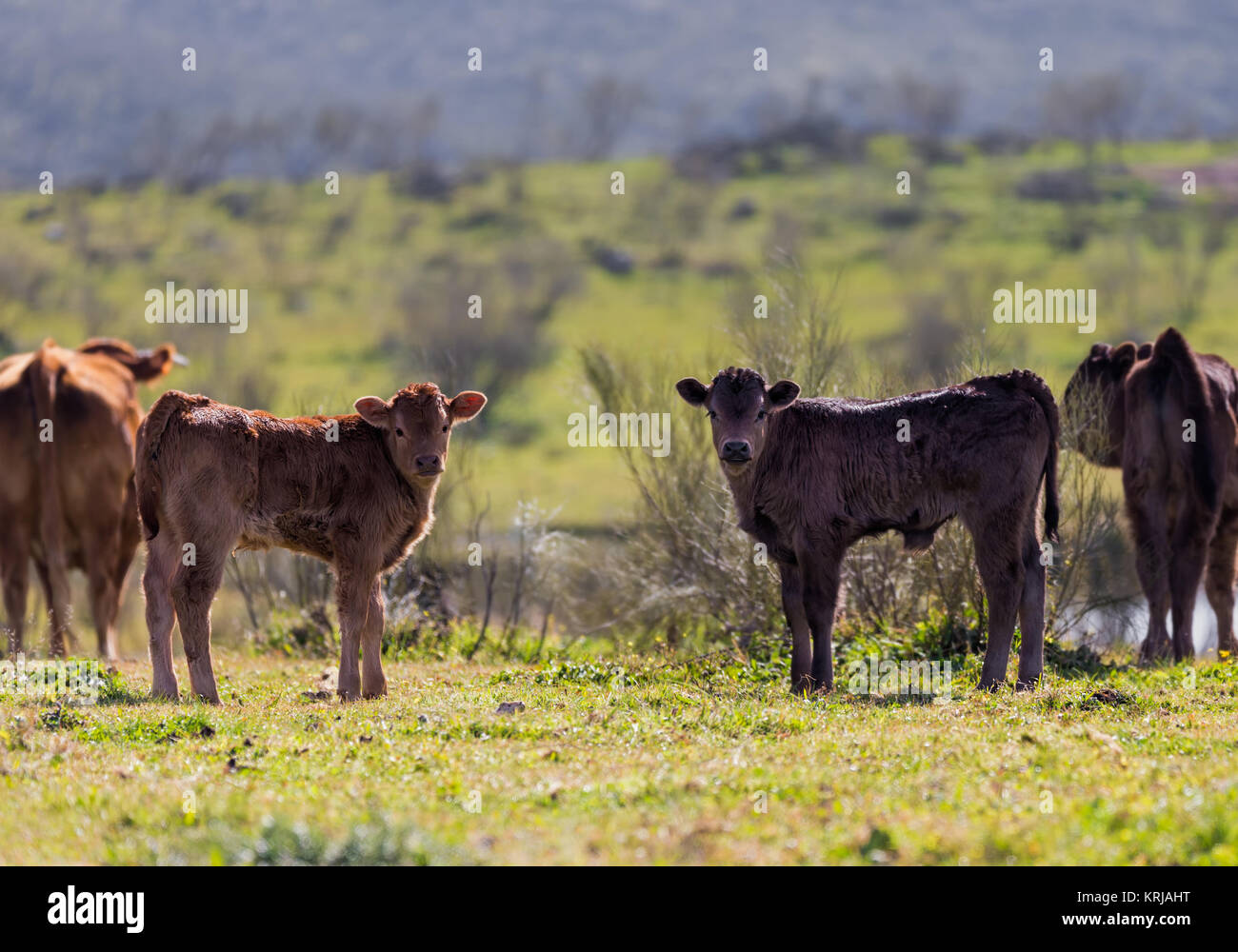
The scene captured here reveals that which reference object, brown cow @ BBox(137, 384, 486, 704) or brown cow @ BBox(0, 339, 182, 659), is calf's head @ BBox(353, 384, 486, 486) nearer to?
brown cow @ BBox(137, 384, 486, 704)

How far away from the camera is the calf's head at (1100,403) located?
1427cm

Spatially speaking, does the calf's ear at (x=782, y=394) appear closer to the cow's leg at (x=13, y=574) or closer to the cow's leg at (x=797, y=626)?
the cow's leg at (x=797, y=626)

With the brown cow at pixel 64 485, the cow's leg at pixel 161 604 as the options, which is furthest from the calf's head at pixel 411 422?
the brown cow at pixel 64 485

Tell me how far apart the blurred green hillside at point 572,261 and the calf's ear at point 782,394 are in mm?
23277

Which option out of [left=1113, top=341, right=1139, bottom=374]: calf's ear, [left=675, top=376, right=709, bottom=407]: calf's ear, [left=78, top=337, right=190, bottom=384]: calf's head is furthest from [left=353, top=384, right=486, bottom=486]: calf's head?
[left=1113, top=341, right=1139, bottom=374]: calf's ear

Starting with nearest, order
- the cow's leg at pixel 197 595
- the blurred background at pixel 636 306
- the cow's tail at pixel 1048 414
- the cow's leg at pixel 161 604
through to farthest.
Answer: the cow's leg at pixel 197 595 < the cow's leg at pixel 161 604 < the cow's tail at pixel 1048 414 < the blurred background at pixel 636 306

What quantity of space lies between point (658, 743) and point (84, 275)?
206 ft

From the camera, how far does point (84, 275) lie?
65.7m

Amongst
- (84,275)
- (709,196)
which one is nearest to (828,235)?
(709,196)

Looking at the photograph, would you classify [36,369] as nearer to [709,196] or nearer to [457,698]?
[457,698]

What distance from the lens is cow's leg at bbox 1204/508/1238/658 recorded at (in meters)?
14.6

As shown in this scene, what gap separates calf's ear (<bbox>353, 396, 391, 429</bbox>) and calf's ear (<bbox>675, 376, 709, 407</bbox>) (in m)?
2.24

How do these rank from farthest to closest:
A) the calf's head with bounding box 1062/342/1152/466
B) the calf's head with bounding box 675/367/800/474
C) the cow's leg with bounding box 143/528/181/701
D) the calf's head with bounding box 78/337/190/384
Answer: the calf's head with bounding box 78/337/190/384 → the calf's head with bounding box 1062/342/1152/466 → the calf's head with bounding box 675/367/800/474 → the cow's leg with bounding box 143/528/181/701
